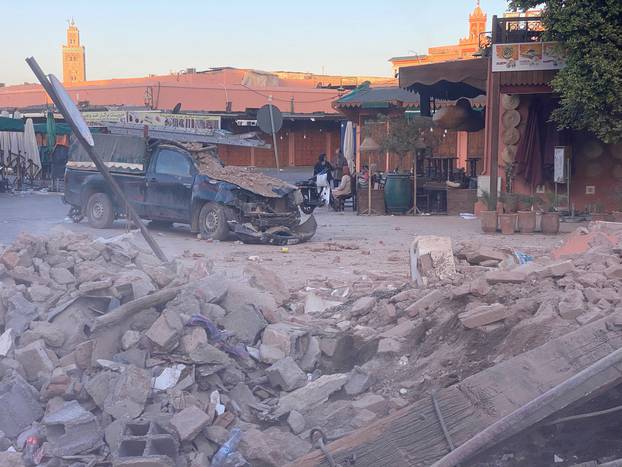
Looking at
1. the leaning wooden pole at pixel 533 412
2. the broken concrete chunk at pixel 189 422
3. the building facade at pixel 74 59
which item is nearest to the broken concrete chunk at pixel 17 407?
the broken concrete chunk at pixel 189 422

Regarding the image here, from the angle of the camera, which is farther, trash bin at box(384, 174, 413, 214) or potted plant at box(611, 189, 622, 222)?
trash bin at box(384, 174, 413, 214)

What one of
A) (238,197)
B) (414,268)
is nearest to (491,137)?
(238,197)

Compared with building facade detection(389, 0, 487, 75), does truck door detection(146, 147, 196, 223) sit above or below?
below

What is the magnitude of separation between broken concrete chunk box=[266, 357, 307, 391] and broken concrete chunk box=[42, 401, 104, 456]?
1424 mm

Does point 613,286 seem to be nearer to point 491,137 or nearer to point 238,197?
point 238,197

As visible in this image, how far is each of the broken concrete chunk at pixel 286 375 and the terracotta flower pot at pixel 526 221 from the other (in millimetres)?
9861

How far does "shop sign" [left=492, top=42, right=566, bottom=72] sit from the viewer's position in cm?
1669

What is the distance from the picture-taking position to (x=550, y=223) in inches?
611

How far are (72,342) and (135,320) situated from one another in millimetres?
506

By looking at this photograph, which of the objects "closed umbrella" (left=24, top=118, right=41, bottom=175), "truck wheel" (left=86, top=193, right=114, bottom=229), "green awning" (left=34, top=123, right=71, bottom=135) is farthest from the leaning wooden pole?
"green awning" (left=34, top=123, right=71, bottom=135)

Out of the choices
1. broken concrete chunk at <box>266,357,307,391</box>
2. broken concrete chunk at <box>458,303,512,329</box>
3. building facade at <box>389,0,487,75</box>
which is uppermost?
building facade at <box>389,0,487,75</box>

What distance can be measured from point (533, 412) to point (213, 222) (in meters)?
10.6

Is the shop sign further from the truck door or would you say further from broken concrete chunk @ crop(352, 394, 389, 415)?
broken concrete chunk @ crop(352, 394, 389, 415)

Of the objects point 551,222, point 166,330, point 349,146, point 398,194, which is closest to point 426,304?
point 166,330
